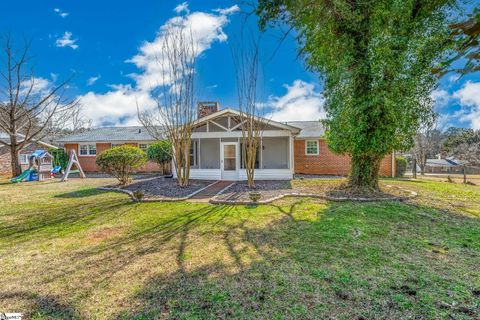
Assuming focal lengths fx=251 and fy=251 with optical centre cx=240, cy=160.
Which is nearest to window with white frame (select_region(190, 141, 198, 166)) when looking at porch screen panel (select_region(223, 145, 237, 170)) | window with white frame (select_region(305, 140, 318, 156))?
porch screen panel (select_region(223, 145, 237, 170))

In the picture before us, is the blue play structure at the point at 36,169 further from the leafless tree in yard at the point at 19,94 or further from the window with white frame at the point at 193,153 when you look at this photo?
the window with white frame at the point at 193,153

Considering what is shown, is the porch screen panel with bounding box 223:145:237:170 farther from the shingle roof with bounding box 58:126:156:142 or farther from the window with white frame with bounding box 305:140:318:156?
the shingle roof with bounding box 58:126:156:142

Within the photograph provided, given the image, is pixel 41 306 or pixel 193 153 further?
pixel 193 153

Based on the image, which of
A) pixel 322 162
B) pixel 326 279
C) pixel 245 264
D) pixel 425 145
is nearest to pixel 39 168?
pixel 245 264

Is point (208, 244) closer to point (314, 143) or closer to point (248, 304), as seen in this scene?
point (248, 304)

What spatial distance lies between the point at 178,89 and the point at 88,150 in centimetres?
1554

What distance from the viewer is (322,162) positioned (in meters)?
18.4

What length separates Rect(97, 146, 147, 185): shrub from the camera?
12.1 meters

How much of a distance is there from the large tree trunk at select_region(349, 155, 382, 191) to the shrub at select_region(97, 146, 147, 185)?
10073 mm

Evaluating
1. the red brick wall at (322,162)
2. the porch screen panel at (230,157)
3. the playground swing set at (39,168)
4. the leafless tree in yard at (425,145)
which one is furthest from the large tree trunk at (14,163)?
the leafless tree in yard at (425,145)

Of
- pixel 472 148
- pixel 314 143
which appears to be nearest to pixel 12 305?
pixel 314 143

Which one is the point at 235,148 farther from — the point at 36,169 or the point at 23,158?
the point at 23,158

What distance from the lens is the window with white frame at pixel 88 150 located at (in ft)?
75.5

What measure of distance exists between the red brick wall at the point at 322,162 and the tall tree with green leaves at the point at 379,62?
8.82 meters
